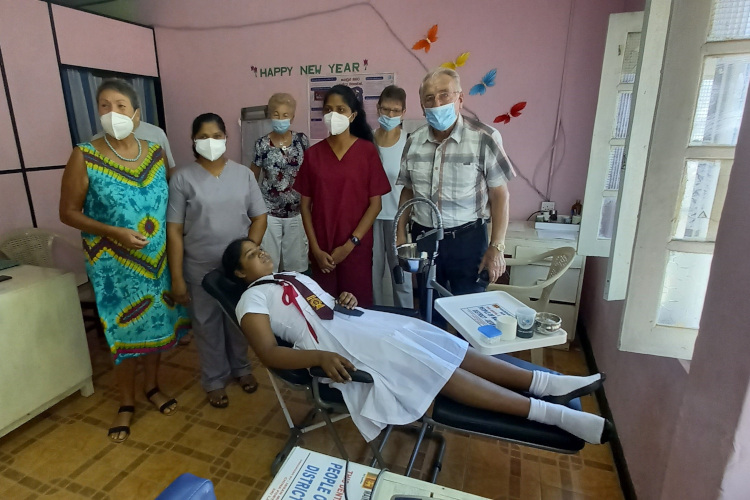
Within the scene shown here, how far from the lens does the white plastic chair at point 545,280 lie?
7.75 feet

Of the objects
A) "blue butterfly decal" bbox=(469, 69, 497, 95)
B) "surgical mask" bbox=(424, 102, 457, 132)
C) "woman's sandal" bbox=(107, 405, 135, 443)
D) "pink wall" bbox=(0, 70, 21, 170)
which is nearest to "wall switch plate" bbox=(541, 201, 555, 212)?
"blue butterfly decal" bbox=(469, 69, 497, 95)

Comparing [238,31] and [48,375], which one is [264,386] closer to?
[48,375]

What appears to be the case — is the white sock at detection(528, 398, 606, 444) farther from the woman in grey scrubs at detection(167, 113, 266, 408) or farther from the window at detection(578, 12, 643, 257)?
the woman in grey scrubs at detection(167, 113, 266, 408)

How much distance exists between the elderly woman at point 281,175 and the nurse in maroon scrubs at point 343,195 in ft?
1.35

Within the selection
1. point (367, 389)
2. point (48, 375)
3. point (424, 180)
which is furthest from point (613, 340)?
point (48, 375)

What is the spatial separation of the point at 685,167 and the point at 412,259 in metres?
0.86

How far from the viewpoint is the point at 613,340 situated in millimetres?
2242

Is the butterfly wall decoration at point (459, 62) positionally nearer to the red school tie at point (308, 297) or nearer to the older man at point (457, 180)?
the older man at point (457, 180)

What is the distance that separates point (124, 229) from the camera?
5.98 ft

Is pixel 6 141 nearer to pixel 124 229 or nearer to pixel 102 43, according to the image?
pixel 102 43

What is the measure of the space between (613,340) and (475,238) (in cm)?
96

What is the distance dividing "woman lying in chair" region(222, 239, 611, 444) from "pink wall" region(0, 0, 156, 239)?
7.73 ft

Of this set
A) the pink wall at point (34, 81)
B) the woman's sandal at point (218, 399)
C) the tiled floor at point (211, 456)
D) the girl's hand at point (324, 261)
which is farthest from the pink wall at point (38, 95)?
the girl's hand at point (324, 261)

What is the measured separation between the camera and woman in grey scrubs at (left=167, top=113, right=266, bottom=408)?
2.01 m
